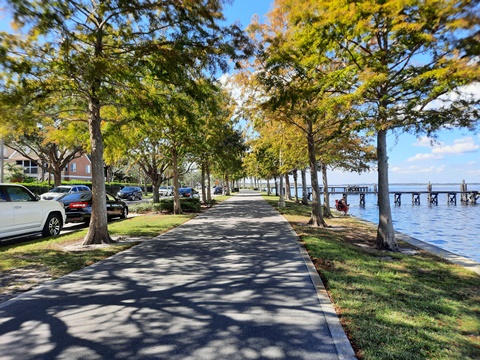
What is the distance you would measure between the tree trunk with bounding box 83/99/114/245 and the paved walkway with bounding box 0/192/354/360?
8.32 feet

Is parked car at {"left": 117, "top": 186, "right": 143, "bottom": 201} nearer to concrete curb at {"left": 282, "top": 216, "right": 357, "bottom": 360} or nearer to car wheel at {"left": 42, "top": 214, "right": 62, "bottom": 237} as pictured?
car wheel at {"left": 42, "top": 214, "right": 62, "bottom": 237}

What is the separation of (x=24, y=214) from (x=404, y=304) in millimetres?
9861

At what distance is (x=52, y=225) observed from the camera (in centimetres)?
1074

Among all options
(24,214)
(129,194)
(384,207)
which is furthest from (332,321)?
(129,194)

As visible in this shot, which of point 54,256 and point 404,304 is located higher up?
point 54,256

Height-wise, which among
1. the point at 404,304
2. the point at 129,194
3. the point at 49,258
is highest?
the point at 129,194

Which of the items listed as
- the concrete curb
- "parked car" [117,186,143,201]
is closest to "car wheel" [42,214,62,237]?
the concrete curb

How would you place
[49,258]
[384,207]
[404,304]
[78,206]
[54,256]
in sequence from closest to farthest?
[404,304] < [49,258] < [54,256] < [384,207] < [78,206]

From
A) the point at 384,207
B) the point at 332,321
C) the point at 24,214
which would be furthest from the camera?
the point at 384,207

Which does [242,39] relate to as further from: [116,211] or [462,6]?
[116,211]

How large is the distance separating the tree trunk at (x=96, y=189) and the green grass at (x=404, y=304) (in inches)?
237

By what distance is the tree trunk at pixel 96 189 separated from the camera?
30.3 feet

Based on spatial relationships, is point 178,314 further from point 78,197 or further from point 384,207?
point 78,197

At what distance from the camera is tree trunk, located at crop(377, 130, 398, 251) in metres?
9.63
